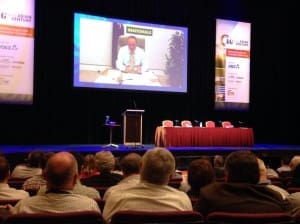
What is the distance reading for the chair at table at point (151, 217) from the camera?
2.09 metres

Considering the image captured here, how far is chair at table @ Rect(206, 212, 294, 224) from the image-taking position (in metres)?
2.10

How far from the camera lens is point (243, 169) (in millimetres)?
2477

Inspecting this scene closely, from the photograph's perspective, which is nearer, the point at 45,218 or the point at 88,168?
the point at 45,218

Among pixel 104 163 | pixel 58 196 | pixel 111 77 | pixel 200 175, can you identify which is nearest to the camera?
pixel 58 196

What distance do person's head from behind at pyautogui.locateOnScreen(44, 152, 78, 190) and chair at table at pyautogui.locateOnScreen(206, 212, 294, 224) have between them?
73 centimetres

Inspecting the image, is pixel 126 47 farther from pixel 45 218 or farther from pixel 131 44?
pixel 45 218

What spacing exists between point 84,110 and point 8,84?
7.62 feet

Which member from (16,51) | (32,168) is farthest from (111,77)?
(32,168)

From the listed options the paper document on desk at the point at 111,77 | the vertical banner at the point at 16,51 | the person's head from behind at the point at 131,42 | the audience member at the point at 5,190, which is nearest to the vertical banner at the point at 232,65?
the person's head from behind at the point at 131,42

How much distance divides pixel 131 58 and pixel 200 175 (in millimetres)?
8125

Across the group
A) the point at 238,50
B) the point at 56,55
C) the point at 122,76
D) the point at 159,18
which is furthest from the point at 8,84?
the point at 238,50

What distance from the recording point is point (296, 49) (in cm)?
1327

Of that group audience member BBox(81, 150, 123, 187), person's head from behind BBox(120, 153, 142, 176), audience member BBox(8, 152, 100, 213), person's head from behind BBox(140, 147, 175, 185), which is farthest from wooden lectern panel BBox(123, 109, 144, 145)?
audience member BBox(8, 152, 100, 213)

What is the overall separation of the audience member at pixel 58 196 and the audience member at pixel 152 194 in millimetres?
159
